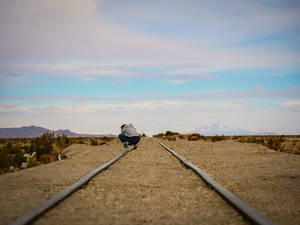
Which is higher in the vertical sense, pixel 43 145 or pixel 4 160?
pixel 43 145

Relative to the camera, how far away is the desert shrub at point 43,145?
14.4 metres

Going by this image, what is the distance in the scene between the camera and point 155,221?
3764mm

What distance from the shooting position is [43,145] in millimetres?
15555

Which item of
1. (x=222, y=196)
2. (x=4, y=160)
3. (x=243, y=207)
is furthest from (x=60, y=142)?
(x=243, y=207)

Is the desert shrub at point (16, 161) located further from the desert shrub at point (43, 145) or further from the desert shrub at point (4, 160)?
the desert shrub at point (43, 145)

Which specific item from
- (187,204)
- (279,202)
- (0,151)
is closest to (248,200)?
(279,202)

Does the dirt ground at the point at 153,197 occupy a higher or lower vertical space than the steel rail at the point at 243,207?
lower

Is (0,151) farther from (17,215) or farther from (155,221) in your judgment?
(155,221)

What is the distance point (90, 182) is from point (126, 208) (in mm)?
2085

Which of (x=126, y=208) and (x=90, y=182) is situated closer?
(x=126, y=208)

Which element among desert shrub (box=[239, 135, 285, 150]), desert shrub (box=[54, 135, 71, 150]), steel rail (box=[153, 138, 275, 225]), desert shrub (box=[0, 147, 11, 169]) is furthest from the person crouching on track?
steel rail (box=[153, 138, 275, 225])

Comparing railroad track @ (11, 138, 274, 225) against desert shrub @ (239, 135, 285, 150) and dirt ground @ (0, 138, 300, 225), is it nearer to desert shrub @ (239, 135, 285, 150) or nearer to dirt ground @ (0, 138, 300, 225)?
dirt ground @ (0, 138, 300, 225)

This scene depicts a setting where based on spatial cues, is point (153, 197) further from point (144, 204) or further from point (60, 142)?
point (60, 142)

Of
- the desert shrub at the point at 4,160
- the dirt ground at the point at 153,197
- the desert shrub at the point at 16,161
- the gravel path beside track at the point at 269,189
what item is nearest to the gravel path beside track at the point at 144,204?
the dirt ground at the point at 153,197
